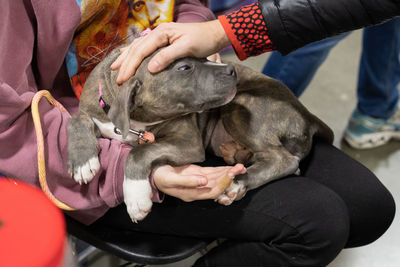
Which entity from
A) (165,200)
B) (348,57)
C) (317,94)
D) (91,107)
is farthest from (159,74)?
(348,57)

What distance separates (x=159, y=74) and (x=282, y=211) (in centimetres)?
61

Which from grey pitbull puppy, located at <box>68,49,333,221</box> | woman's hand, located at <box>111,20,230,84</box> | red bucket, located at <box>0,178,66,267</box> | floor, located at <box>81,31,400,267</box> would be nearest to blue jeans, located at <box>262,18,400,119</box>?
floor, located at <box>81,31,400,267</box>

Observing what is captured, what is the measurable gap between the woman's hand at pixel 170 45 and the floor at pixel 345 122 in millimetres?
1078

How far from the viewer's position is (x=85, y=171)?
1.28m

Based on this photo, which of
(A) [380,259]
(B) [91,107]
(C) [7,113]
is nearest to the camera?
(C) [7,113]


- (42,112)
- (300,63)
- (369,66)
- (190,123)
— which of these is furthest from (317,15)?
(369,66)

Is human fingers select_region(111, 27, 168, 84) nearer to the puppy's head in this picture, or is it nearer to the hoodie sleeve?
the puppy's head

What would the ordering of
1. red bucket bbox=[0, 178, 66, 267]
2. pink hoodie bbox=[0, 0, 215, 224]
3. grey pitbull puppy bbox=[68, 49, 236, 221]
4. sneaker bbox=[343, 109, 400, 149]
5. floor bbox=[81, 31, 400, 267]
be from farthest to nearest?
sneaker bbox=[343, 109, 400, 149]
floor bbox=[81, 31, 400, 267]
grey pitbull puppy bbox=[68, 49, 236, 221]
pink hoodie bbox=[0, 0, 215, 224]
red bucket bbox=[0, 178, 66, 267]

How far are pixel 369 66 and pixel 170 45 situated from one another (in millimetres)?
1745

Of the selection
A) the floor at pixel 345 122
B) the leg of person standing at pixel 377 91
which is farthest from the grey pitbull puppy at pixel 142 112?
the leg of person standing at pixel 377 91

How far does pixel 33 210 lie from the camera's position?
43cm

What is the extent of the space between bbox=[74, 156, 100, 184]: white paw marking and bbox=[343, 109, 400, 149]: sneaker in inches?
78.7

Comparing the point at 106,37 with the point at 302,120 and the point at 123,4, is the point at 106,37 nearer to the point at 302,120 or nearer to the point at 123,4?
the point at 123,4

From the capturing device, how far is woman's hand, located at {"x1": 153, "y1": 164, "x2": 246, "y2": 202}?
1.23 metres
